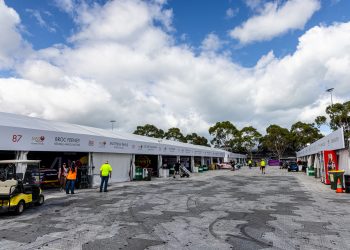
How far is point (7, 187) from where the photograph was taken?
907cm

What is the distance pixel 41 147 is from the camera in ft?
49.0

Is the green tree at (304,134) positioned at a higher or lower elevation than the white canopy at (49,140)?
higher

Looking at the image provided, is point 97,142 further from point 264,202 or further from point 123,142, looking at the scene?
point 264,202

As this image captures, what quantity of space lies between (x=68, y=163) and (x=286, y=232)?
729 inches

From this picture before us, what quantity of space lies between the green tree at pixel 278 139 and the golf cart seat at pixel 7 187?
73.6 meters

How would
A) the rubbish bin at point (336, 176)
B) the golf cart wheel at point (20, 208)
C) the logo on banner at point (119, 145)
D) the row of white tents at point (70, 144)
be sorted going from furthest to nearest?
the logo on banner at point (119, 145)
the rubbish bin at point (336, 176)
the row of white tents at point (70, 144)
the golf cart wheel at point (20, 208)

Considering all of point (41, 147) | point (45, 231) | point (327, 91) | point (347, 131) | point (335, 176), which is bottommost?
point (45, 231)

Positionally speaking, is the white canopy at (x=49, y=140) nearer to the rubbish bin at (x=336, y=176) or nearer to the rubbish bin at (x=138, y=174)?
the rubbish bin at (x=138, y=174)

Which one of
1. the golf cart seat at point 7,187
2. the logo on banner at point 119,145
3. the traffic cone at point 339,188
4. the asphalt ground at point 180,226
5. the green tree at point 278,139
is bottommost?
the asphalt ground at point 180,226

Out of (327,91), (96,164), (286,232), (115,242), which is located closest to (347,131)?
(327,91)

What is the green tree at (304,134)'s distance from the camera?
236 ft

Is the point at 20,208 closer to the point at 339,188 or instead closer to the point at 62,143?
the point at 62,143

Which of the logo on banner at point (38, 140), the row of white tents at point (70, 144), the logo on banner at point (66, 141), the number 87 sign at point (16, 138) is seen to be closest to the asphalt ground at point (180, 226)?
the number 87 sign at point (16, 138)

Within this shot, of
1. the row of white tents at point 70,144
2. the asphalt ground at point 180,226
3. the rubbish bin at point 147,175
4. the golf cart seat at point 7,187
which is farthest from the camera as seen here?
the rubbish bin at point 147,175
